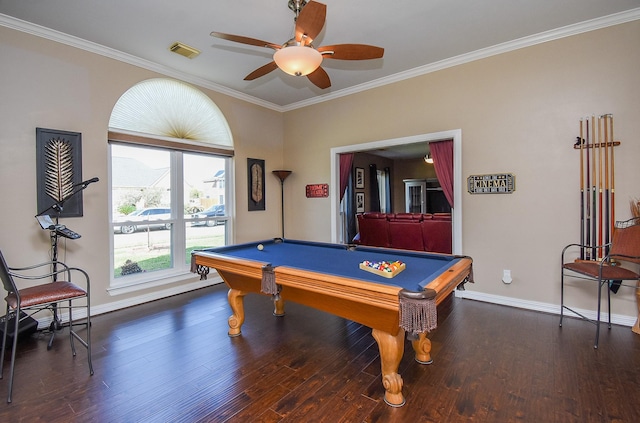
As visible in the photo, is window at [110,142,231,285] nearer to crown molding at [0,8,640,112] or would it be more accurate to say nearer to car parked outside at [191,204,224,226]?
car parked outside at [191,204,224,226]

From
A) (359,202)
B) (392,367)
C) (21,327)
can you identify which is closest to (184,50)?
(21,327)

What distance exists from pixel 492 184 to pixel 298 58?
2.72 meters

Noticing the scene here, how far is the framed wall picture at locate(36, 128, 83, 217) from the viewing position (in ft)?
9.86

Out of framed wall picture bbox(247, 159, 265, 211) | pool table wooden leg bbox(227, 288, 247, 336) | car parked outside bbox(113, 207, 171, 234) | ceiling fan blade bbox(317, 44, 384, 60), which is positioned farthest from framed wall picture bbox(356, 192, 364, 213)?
ceiling fan blade bbox(317, 44, 384, 60)

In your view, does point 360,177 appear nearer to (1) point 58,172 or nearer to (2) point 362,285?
(1) point 58,172

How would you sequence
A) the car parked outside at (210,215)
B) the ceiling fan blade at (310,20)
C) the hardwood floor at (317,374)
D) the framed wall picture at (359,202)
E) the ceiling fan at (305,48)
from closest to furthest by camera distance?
the hardwood floor at (317,374), the ceiling fan blade at (310,20), the ceiling fan at (305,48), the car parked outside at (210,215), the framed wall picture at (359,202)

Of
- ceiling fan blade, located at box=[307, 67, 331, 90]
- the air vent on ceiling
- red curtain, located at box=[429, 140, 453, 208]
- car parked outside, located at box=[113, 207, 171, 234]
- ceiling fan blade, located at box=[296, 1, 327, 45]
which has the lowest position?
car parked outside, located at box=[113, 207, 171, 234]

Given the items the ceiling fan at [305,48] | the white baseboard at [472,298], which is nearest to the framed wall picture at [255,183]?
the white baseboard at [472,298]

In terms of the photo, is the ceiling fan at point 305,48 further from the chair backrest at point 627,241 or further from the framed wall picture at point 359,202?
the framed wall picture at point 359,202

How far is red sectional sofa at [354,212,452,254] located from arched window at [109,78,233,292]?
2502mm

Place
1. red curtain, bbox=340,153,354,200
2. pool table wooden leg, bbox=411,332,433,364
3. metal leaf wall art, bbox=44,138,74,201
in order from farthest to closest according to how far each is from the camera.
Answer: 1. red curtain, bbox=340,153,354,200
2. metal leaf wall art, bbox=44,138,74,201
3. pool table wooden leg, bbox=411,332,433,364

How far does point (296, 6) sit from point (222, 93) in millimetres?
2558

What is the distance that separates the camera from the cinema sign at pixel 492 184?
3.43m

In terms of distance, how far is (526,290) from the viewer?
3383 millimetres
